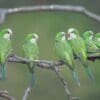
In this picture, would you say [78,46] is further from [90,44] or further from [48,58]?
[48,58]

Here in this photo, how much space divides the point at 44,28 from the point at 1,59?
393 centimetres

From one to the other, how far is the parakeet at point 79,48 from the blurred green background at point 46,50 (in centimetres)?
290

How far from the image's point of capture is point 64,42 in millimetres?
2479

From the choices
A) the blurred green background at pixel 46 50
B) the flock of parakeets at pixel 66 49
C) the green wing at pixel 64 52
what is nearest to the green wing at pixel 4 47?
the flock of parakeets at pixel 66 49

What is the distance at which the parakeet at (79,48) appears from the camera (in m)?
2.43

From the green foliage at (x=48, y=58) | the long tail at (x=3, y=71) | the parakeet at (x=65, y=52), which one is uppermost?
the parakeet at (x=65, y=52)

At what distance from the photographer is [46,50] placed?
602 cm

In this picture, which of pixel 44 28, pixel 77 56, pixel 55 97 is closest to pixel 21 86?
pixel 55 97

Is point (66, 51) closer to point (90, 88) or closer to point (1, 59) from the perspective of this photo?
point (1, 59)

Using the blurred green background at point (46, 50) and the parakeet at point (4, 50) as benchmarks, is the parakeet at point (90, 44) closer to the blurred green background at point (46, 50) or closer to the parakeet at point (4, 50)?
the parakeet at point (4, 50)

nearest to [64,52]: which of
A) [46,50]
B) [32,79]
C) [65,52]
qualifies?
[65,52]

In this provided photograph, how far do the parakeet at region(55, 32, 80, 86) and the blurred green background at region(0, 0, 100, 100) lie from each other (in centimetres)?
296

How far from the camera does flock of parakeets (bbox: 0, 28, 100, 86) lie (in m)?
2.41

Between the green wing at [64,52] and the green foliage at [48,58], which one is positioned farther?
the green foliage at [48,58]
